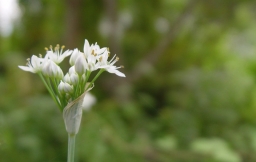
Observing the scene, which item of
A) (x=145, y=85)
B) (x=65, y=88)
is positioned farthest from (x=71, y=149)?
(x=145, y=85)

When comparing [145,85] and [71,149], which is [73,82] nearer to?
[71,149]

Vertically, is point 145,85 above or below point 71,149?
above

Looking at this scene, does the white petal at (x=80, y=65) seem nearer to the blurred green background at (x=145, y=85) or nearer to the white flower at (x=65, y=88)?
the white flower at (x=65, y=88)

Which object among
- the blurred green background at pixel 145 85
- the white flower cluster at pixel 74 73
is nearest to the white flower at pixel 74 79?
the white flower cluster at pixel 74 73

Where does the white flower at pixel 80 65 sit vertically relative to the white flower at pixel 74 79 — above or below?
above

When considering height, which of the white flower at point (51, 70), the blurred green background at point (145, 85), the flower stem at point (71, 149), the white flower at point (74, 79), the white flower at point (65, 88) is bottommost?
the flower stem at point (71, 149)

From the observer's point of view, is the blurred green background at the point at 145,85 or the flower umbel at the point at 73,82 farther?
the blurred green background at the point at 145,85

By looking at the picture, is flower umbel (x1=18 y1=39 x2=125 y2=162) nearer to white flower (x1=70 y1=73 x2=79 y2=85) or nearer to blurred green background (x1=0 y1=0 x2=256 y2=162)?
white flower (x1=70 y1=73 x2=79 y2=85)

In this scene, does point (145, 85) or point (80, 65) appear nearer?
point (80, 65)
